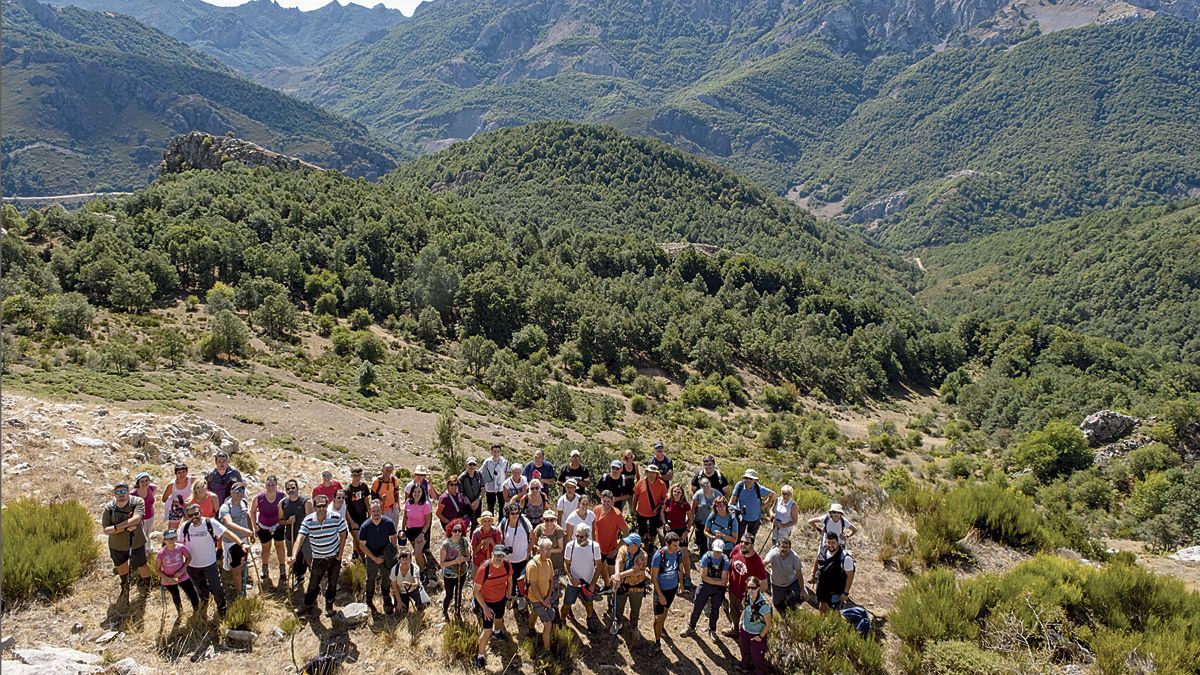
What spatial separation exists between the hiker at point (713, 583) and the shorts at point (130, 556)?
849cm

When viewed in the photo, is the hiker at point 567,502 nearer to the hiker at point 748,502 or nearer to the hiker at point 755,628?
the hiker at point 748,502

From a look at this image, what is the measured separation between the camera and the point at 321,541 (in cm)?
927

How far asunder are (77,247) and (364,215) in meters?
29.6

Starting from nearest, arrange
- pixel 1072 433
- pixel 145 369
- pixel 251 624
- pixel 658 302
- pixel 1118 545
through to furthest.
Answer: pixel 251 624 → pixel 1118 545 → pixel 145 369 → pixel 1072 433 → pixel 658 302

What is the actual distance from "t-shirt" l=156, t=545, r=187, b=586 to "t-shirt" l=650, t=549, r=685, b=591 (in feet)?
22.2

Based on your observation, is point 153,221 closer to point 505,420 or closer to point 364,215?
point 364,215

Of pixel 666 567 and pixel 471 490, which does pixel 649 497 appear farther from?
→ pixel 471 490

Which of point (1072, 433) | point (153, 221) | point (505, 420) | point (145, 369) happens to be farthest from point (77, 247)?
point (1072, 433)

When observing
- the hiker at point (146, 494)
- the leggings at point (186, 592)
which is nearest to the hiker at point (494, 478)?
the leggings at point (186, 592)

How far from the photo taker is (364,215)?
235 feet

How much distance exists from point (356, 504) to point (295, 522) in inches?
37.3

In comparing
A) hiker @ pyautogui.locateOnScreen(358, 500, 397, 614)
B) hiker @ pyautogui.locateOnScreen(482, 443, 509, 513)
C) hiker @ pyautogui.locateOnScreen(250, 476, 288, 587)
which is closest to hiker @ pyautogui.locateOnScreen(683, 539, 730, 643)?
hiker @ pyautogui.locateOnScreen(482, 443, 509, 513)

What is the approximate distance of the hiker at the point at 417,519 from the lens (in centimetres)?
1054

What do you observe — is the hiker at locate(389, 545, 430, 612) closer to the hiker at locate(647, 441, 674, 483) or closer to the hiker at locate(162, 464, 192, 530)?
the hiker at locate(162, 464, 192, 530)
